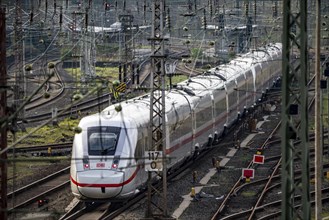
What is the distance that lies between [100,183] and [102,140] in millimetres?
1089

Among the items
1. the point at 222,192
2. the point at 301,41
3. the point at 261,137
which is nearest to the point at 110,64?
the point at 261,137

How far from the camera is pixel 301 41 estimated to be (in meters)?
13.4

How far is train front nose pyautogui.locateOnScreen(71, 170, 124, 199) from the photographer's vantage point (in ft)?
67.2

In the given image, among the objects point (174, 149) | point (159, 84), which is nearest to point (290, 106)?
point (159, 84)

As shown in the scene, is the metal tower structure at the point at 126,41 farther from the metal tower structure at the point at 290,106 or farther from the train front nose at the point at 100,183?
the metal tower structure at the point at 290,106

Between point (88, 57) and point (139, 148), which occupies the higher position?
point (139, 148)

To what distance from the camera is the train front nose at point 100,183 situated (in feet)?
67.2

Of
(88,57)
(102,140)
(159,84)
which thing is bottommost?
(88,57)

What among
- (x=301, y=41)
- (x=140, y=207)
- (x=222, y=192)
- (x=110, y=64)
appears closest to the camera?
(x=301, y=41)

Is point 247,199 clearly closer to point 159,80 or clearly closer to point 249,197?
point 249,197

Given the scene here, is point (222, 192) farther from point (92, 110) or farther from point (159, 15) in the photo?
point (92, 110)

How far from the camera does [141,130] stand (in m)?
22.0

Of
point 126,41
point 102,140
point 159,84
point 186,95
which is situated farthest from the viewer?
point 126,41

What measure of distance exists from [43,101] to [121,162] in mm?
25538
